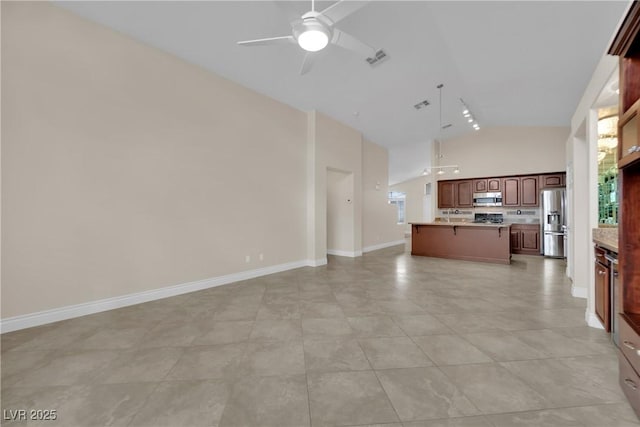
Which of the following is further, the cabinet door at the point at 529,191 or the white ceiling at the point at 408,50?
the cabinet door at the point at 529,191

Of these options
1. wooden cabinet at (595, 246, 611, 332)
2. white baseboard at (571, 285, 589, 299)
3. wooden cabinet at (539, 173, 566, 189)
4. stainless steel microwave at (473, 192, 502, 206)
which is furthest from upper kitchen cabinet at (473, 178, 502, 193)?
wooden cabinet at (595, 246, 611, 332)

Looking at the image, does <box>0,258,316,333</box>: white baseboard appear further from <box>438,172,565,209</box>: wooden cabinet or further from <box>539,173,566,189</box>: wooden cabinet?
<box>539,173,566,189</box>: wooden cabinet

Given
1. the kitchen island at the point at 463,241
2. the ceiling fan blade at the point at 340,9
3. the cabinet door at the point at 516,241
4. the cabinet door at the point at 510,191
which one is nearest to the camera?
the ceiling fan blade at the point at 340,9

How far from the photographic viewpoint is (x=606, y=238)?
2.37 metres

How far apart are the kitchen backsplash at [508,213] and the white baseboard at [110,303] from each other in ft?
22.1

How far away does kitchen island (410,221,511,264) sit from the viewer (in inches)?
228

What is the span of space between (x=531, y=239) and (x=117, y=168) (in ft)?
30.1

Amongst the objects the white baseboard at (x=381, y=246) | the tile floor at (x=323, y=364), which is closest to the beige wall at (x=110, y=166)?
the tile floor at (x=323, y=364)

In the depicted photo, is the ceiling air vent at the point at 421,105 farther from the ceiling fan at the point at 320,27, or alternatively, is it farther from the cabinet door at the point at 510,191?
the ceiling fan at the point at 320,27

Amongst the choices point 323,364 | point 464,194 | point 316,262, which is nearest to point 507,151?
point 464,194

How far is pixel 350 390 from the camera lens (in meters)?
1.67

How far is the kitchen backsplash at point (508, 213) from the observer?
7227mm

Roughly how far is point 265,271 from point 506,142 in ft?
25.1

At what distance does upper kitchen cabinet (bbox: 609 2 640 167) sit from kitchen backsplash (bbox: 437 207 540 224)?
22.3 feet
